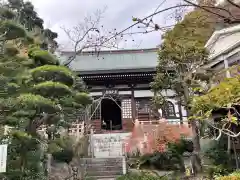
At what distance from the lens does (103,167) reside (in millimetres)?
11359

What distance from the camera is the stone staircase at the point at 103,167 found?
10758 millimetres

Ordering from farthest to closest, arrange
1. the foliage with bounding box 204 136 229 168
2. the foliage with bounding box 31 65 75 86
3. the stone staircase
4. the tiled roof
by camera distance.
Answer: the tiled roof < the stone staircase < the foliage with bounding box 204 136 229 168 < the foliage with bounding box 31 65 75 86

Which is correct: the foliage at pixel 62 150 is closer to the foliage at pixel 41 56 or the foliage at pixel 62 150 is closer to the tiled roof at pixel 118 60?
the foliage at pixel 41 56

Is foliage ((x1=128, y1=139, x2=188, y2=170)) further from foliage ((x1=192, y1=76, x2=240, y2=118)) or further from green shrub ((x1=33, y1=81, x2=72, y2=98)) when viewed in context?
green shrub ((x1=33, y1=81, x2=72, y2=98))

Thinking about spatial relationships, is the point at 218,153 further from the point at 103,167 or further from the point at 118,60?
the point at 118,60

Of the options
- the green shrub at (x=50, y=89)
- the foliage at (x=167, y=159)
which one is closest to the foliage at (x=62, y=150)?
the green shrub at (x=50, y=89)

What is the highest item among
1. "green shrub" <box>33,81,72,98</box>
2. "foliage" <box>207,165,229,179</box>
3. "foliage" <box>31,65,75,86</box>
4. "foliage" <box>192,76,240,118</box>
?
"foliage" <box>31,65,75,86</box>

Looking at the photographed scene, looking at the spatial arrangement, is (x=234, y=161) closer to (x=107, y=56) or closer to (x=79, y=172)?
(x=79, y=172)

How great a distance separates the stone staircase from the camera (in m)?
10.8

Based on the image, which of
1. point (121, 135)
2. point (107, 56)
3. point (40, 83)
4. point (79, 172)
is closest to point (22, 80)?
point (40, 83)

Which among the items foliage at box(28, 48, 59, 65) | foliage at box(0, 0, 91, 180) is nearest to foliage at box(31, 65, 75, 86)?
foliage at box(0, 0, 91, 180)

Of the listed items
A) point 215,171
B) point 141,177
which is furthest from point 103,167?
point 215,171

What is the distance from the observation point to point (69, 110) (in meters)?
9.59

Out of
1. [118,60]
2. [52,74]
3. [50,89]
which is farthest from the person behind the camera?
[118,60]
